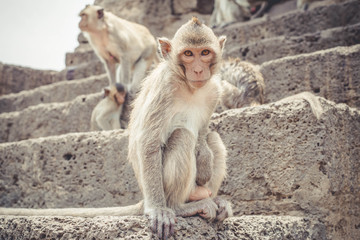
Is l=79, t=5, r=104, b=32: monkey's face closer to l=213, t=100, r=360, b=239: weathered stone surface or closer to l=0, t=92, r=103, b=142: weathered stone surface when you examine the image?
l=0, t=92, r=103, b=142: weathered stone surface

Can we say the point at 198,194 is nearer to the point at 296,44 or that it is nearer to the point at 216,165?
the point at 216,165

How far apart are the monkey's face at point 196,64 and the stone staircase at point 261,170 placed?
1.03m

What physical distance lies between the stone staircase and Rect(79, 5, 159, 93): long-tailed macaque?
2777 mm

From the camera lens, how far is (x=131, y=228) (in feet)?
8.79

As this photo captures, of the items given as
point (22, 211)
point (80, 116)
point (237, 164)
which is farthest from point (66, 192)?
point (80, 116)

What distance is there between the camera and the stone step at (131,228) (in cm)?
266

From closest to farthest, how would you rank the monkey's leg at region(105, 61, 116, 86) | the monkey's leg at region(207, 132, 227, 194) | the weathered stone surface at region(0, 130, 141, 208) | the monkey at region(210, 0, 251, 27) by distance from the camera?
the monkey's leg at region(207, 132, 227, 194) → the weathered stone surface at region(0, 130, 141, 208) → the monkey's leg at region(105, 61, 116, 86) → the monkey at region(210, 0, 251, 27)

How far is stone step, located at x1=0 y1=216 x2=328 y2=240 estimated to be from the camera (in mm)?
2658

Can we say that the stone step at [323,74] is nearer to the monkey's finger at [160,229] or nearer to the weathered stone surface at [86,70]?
the monkey's finger at [160,229]

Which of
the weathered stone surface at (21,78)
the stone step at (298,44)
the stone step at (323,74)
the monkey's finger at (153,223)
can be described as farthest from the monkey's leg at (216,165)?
the weathered stone surface at (21,78)

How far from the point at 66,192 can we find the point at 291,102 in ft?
9.02

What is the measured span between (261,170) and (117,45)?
15.0ft

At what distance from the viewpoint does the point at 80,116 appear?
23.7ft

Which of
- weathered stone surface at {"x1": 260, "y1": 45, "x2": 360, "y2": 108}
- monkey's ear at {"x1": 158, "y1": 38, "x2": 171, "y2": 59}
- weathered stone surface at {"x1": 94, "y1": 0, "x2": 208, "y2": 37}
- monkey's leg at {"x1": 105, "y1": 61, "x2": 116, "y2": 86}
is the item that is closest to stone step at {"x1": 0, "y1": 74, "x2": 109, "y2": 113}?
monkey's leg at {"x1": 105, "y1": 61, "x2": 116, "y2": 86}
